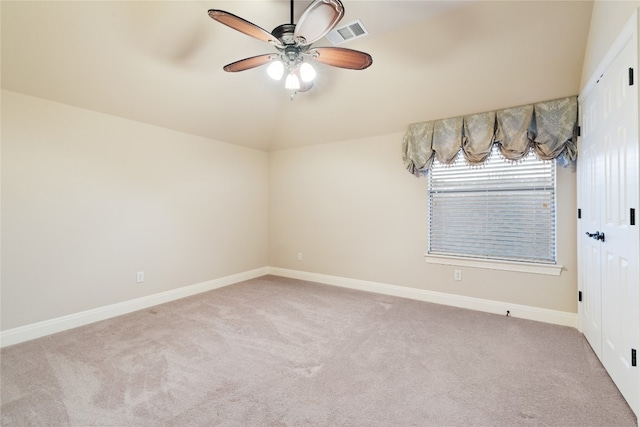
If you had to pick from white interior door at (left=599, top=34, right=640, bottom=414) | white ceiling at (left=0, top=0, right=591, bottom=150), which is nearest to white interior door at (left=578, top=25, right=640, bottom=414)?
white interior door at (left=599, top=34, right=640, bottom=414)

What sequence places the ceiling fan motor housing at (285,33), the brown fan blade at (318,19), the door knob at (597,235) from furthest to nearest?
1. the door knob at (597,235)
2. the ceiling fan motor housing at (285,33)
3. the brown fan blade at (318,19)

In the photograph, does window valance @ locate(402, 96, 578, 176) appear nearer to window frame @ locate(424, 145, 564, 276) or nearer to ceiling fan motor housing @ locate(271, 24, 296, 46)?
window frame @ locate(424, 145, 564, 276)

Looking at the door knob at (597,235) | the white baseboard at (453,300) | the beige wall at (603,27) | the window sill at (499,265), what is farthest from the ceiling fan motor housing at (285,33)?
the white baseboard at (453,300)

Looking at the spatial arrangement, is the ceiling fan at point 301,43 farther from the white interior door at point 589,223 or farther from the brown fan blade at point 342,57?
the white interior door at point 589,223

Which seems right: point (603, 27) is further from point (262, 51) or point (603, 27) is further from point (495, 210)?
point (262, 51)

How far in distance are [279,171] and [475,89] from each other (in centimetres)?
314

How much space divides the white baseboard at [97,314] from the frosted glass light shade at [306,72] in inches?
122

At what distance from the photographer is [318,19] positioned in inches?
65.2

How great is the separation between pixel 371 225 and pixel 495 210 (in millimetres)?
1528

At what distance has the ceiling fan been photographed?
160cm

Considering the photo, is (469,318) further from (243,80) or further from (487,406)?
(243,80)

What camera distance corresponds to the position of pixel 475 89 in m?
3.05

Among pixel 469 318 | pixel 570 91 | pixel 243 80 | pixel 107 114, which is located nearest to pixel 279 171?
pixel 243 80

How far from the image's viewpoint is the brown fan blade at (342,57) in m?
2.00
